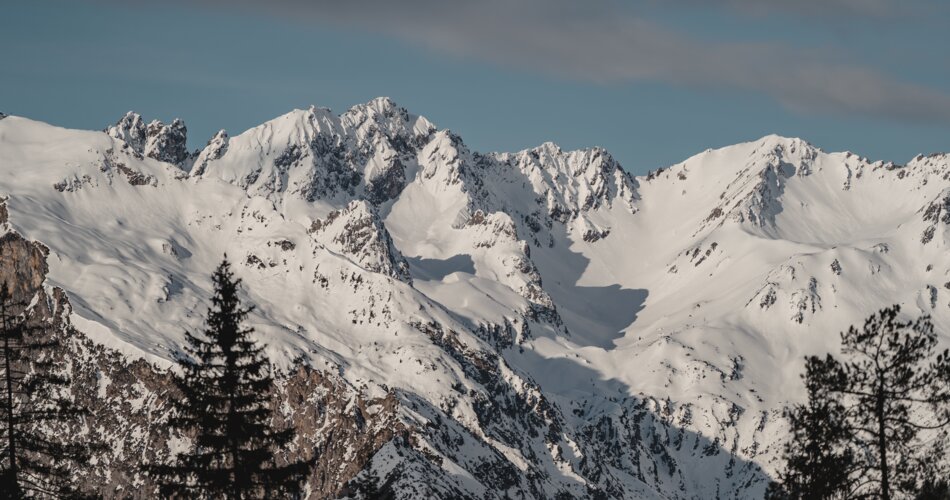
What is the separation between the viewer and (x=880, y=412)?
7000 centimetres

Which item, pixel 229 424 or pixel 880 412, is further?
pixel 880 412

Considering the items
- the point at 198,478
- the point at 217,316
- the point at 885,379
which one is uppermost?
the point at 885,379

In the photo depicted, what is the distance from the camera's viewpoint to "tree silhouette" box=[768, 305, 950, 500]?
69.1m

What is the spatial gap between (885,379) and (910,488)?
5.01 meters

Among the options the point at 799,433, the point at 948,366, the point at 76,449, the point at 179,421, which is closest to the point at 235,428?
the point at 179,421

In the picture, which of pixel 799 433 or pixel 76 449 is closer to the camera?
pixel 76 449

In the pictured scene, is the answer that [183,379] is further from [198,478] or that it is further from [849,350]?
[849,350]

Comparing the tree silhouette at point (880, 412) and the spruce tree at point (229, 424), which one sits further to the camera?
the tree silhouette at point (880, 412)

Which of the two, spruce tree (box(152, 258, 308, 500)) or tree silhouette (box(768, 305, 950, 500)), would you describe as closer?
spruce tree (box(152, 258, 308, 500))

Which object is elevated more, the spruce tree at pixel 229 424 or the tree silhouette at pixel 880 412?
the tree silhouette at pixel 880 412

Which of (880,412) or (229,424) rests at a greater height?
(880,412)

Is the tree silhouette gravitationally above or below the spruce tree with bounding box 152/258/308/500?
above

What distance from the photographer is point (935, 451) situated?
227 ft

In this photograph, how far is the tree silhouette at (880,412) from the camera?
6912cm
